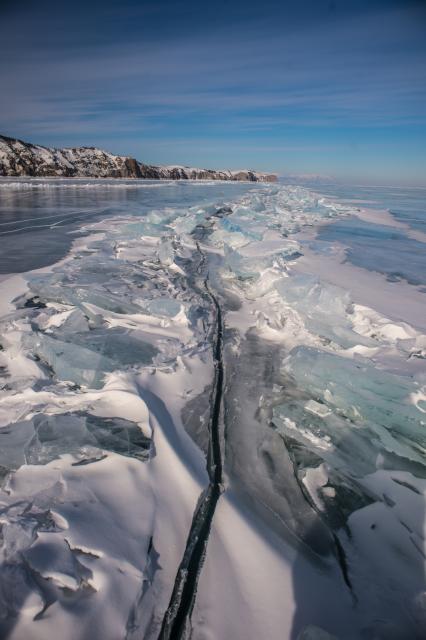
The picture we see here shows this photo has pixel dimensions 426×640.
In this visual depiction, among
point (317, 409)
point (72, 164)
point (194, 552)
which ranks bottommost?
point (194, 552)

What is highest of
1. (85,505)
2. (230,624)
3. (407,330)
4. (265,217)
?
(265,217)

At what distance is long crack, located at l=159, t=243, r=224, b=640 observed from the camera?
0.81 m

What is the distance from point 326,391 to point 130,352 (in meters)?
1.08

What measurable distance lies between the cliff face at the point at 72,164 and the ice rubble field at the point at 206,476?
129ft

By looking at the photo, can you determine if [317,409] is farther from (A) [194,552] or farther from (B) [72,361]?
(B) [72,361]

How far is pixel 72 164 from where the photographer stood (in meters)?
40.0

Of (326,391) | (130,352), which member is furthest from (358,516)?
(130,352)

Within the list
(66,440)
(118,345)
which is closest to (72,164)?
(118,345)

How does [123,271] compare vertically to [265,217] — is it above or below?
below

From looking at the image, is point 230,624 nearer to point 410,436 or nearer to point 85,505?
point 85,505

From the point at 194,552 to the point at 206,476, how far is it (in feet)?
0.91

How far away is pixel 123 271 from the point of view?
361 centimetres

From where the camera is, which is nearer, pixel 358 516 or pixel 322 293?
pixel 358 516

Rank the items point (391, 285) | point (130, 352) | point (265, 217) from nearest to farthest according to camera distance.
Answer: point (130, 352)
point (391, 285)
point (265, 217)
